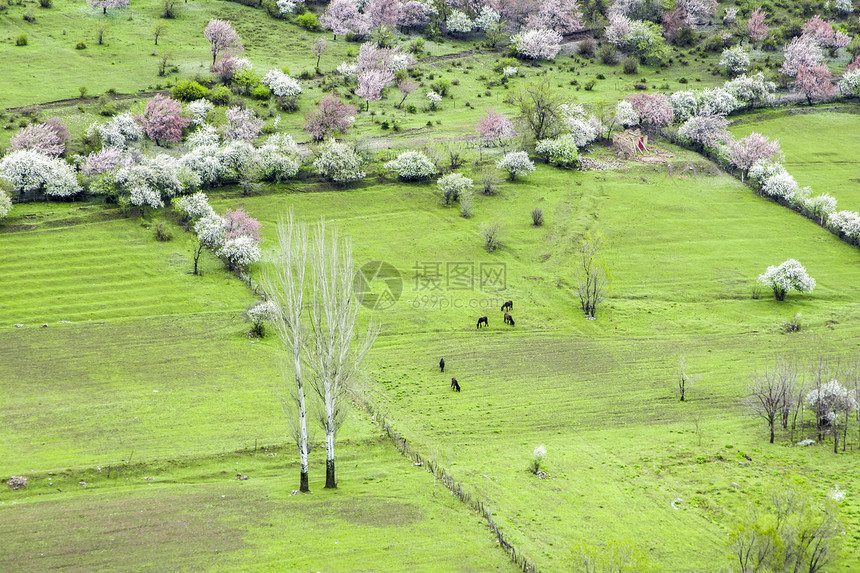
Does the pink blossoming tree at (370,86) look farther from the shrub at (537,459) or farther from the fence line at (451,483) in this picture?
the shrub at (537,459)

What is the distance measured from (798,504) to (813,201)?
2268 inches

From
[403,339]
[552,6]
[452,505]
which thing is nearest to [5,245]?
[403,339]

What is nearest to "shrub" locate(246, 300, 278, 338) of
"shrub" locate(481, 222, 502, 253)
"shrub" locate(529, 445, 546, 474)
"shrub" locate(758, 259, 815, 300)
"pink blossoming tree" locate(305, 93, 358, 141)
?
"shrub" locate(529, 445, 546, 474)

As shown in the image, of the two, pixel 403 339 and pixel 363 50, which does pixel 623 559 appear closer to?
pixel 403 339

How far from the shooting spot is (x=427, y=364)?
55344mm

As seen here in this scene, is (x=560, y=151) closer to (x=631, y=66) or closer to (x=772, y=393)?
(x=631, y=66)

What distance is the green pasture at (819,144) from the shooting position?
89.2 metres

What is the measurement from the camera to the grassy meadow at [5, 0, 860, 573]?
35.6 metres

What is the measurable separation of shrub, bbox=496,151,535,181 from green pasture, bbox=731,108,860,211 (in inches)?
1272

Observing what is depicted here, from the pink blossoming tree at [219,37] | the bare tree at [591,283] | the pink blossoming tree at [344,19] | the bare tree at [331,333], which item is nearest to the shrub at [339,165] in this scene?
the bare tree at [591,283]

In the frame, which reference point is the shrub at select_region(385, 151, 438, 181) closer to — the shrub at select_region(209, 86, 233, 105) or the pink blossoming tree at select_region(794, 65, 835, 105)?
the shrub at select_region(209, 86, 233, 105)

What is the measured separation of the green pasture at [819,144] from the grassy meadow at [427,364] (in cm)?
53

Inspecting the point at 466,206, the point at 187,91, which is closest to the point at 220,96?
the point at 187,91

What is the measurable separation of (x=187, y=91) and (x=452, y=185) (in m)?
37.2
